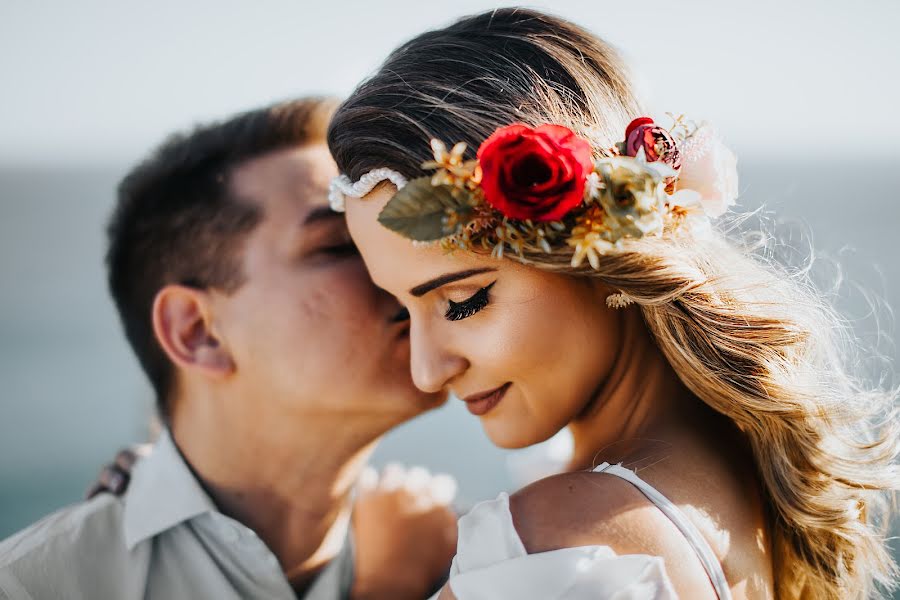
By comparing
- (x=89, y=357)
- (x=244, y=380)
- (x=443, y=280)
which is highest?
(x=443, y=280)

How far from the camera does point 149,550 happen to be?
250cm

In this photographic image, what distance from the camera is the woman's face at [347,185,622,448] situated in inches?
71.3

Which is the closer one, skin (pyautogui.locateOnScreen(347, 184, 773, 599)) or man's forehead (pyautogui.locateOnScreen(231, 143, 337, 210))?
skin (pyautogui.locateOnScreen(347, 184, 773, 599))

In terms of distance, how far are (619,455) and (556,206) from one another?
635 millimetres

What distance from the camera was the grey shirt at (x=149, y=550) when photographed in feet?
7.73

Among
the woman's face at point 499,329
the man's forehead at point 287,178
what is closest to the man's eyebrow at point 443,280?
the woman's face at point 499,329

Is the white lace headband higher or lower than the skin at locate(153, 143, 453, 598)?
higher

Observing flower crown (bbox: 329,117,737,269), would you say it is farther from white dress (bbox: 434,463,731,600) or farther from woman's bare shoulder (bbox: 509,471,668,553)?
white dress (bbox: 434,463,731,600)

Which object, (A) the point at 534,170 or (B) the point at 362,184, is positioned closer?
(A) the point at 534,170

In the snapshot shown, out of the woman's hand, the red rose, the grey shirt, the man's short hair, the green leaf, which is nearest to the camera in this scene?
the red rose

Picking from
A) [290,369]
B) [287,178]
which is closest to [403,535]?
[290,369]

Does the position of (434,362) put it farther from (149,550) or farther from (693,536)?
(149,550)

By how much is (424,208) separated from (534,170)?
278mm

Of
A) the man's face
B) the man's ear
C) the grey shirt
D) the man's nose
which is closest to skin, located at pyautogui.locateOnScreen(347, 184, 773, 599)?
the man's nose
